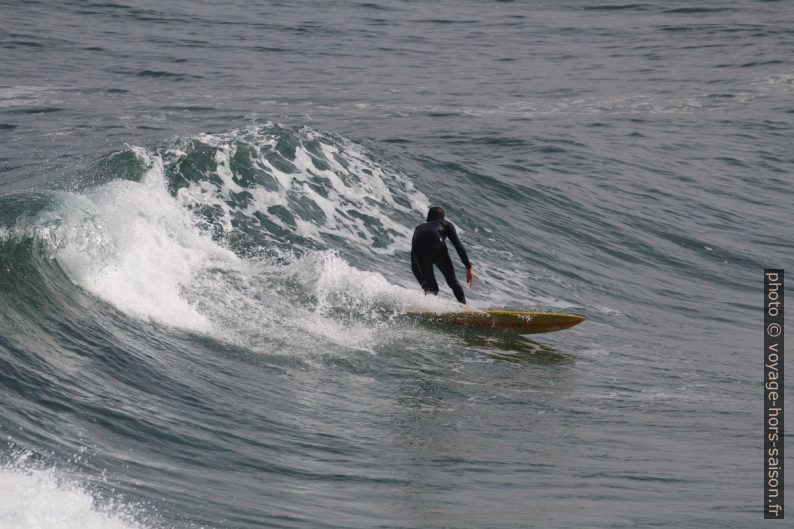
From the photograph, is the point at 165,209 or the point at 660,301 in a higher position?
the point at 165,209

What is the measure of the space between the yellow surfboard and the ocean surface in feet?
0.40

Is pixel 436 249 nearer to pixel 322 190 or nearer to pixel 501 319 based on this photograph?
pixel 501 319

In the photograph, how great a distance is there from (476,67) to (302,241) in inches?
693

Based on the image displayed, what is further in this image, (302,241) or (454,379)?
(302,241)

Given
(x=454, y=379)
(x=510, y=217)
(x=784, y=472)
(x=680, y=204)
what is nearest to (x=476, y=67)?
(x=680, y=204)

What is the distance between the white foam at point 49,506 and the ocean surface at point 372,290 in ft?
0.06

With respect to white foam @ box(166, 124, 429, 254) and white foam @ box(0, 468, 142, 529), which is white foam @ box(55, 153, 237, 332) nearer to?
white foam @ box(166, 124, 429, 254)

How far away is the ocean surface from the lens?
674cm

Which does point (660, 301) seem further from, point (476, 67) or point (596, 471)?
point (476, 67)

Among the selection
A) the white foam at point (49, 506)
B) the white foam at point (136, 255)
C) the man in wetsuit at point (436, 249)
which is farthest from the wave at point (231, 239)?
the white foam at point (49, 506)

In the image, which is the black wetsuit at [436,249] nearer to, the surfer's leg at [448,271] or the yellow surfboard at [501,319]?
the surfer's leg at [448,271]

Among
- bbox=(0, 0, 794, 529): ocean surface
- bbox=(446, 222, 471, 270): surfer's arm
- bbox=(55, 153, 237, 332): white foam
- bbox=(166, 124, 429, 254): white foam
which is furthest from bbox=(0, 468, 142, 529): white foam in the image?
bbox=(166, 124, 429, 254): white foam

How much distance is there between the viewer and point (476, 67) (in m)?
30.1

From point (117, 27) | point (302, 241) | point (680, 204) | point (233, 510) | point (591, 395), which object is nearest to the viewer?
point (233, 510)
